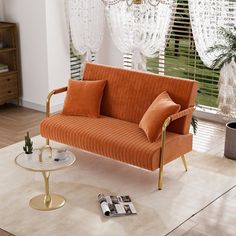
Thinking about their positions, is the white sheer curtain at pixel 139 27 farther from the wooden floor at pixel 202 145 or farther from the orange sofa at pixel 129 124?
the orange sofa at pixel 129 124

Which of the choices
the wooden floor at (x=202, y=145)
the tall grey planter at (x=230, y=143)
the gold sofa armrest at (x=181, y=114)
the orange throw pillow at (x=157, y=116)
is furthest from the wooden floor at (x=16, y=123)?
the tall grey planter at (x=230, y=143)

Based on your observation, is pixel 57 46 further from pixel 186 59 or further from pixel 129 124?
pixel 129 124

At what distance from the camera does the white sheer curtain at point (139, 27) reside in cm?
634

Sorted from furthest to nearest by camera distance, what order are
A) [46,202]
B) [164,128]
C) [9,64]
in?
[9,64]
[164,128]
[46,202]

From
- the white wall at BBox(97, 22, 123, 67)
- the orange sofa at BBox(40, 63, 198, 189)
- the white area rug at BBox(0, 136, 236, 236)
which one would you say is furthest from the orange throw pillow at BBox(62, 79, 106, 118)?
the white wall at BBox(97, 22, 123, 67)

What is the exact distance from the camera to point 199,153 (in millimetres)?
5305

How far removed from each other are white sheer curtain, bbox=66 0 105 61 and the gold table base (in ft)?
9.89

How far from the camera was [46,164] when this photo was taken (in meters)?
3.86

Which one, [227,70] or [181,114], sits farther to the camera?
[227,70]

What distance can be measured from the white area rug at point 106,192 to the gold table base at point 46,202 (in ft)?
0.17

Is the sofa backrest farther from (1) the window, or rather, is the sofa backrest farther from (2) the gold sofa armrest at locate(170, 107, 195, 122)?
(1) the window

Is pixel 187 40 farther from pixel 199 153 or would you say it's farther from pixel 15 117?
pixel 15 117

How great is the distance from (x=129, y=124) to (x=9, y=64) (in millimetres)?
2526

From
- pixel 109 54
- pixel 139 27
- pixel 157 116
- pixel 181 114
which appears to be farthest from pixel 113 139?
pixel 109 54
